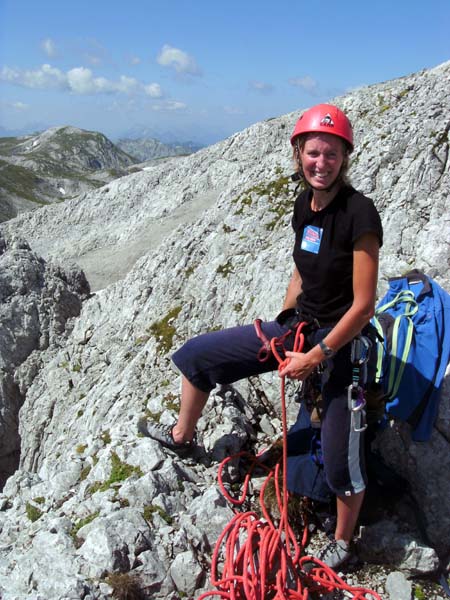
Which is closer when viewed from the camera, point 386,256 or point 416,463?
point 416,463

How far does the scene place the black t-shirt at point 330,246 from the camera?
4.86 m

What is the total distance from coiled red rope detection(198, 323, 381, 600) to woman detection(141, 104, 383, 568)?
0.27m

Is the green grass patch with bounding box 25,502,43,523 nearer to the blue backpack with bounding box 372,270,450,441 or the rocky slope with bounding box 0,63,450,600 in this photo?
the rocky slope with bounding box 0,63,450,600

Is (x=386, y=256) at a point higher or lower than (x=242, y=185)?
lower

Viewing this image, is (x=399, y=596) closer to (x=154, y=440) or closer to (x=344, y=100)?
(x=154, y=440)

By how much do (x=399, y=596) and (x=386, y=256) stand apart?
6621 mm

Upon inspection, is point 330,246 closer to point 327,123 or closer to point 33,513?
point 327,123

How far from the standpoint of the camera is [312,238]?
5383 millimetres

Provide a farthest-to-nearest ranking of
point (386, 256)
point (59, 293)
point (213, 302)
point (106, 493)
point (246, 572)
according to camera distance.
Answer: point (59, 293) → point (213, 302) → point (386, 256) → point (106, 493) → point (246, 572)

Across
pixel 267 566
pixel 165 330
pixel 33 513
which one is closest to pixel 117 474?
pixel 33 513

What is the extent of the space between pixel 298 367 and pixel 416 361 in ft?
6.78

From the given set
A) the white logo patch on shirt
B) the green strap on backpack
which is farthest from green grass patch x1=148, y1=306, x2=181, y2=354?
the white logo patch on shirt

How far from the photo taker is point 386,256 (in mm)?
10266

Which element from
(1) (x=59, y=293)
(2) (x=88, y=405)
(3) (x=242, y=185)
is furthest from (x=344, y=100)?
(2) (x=88, y=405)
